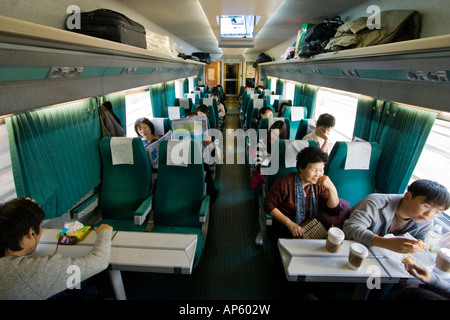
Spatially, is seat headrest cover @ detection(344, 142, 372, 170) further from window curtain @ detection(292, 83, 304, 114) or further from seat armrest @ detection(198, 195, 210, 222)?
window curtain @ detection(292, 83, 304, 114)

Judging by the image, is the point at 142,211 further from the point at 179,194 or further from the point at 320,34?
the point at 320,34

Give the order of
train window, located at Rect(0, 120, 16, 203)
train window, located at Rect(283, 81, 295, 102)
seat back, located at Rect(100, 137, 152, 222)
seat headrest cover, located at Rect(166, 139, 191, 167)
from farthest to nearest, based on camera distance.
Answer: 1. train window, located at Rect(283, 81, 295, 102)
2. seat back, located at Rect(100, 137, 152, 222)
3. seat headrest cover, located at Rect(166, 139, 191, 167)
4. train window, located at Rect(0, 120, 16, 203)

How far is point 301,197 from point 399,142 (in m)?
1.40

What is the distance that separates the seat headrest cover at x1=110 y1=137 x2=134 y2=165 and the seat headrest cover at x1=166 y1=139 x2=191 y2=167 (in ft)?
1.43

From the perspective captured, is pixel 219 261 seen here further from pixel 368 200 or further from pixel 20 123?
pixel 20 123

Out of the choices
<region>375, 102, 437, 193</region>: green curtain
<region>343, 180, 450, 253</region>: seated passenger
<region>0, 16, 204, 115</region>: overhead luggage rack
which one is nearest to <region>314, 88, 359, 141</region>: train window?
<region>375, 102, 437, 193</region>: green curtain

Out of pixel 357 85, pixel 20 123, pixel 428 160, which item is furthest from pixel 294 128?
pixel 20 123

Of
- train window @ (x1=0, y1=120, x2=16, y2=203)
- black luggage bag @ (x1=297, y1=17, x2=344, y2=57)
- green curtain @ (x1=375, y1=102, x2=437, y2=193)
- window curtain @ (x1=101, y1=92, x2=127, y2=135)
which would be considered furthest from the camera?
window curtain @ (x1=101, y1=92, x2=127, y2=135)

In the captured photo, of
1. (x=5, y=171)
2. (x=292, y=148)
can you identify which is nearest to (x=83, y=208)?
(x=5, y=171)

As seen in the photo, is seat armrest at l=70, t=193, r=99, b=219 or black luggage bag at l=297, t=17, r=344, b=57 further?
black luggage bag at l=297, t=17, r=344, b=57

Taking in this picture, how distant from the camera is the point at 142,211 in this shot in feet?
7.42

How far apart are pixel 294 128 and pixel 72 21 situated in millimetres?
4526

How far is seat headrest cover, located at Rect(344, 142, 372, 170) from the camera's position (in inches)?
95.1

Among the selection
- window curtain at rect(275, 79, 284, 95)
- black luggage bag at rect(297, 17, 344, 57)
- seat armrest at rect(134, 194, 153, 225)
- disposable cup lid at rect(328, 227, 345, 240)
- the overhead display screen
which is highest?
the overhead display screen
